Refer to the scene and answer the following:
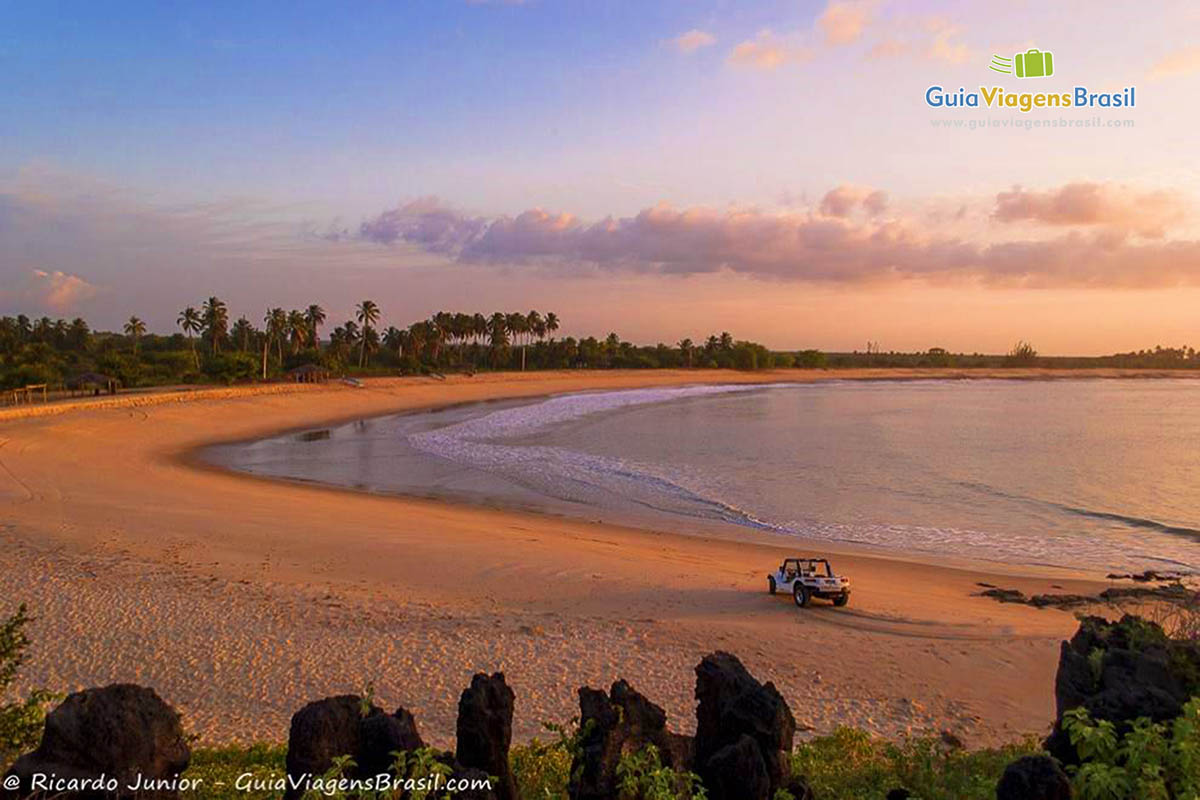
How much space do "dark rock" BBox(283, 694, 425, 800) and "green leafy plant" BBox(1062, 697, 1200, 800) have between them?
4173 millimetres

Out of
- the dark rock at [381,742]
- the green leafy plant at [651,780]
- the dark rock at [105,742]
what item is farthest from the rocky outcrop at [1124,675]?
the dark rock at [105,742]

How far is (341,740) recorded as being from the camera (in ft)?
16.5

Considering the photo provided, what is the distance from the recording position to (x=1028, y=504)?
31.8 meters

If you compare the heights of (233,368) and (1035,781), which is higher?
(233,368)

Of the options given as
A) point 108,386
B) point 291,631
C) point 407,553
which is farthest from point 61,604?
point 108,386

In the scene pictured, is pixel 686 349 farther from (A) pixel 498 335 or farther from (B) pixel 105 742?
(B) pixel 105 742

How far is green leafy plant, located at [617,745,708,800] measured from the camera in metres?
4.93

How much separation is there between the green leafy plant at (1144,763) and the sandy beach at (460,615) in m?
5.14

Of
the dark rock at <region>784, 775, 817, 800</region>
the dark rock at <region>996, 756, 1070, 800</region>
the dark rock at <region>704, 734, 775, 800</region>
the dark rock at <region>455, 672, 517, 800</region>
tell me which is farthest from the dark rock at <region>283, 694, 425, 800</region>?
the dark rock at <region>996, 756, 1070, 800</region>

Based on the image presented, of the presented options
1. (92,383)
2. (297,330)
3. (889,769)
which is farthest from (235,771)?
(297,330)

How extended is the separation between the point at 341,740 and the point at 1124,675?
5.70 metres

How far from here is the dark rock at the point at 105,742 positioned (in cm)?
447

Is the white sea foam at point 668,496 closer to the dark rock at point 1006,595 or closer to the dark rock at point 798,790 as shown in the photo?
the dark rock at point 1006,595

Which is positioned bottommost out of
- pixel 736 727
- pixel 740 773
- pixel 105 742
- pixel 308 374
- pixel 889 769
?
pixel 889 769
